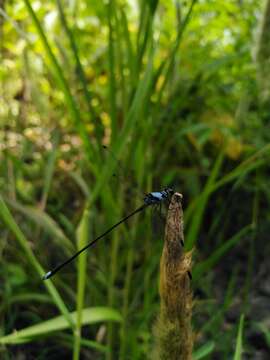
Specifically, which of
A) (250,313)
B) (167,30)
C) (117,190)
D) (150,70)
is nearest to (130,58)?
(150,70)

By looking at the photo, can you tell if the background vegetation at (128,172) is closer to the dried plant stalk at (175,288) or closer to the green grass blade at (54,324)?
the green grass blade at (54,324)

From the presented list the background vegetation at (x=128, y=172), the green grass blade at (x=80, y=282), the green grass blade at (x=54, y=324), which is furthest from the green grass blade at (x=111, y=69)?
the green grass blade at (x=54, y=324)

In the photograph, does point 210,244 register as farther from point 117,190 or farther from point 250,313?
point 117,190

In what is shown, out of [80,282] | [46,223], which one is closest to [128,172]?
[46,223]

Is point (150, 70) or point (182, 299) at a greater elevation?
point (150, 70)

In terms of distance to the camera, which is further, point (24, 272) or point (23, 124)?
point (23, 124)

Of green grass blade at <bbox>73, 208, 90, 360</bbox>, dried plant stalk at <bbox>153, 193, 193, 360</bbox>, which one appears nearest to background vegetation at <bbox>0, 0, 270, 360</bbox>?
green grass blade at <bbox>73, 208, 90, 360</bbox>

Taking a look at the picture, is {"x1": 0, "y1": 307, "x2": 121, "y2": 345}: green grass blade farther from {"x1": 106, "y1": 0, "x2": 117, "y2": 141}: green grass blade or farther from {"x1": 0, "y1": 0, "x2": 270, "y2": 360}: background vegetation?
{"x1": 106, "y1": 0, "x2": 117, "y2": 141}: green grass blade

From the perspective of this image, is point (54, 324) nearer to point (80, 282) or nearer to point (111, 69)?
point (80, 282)
